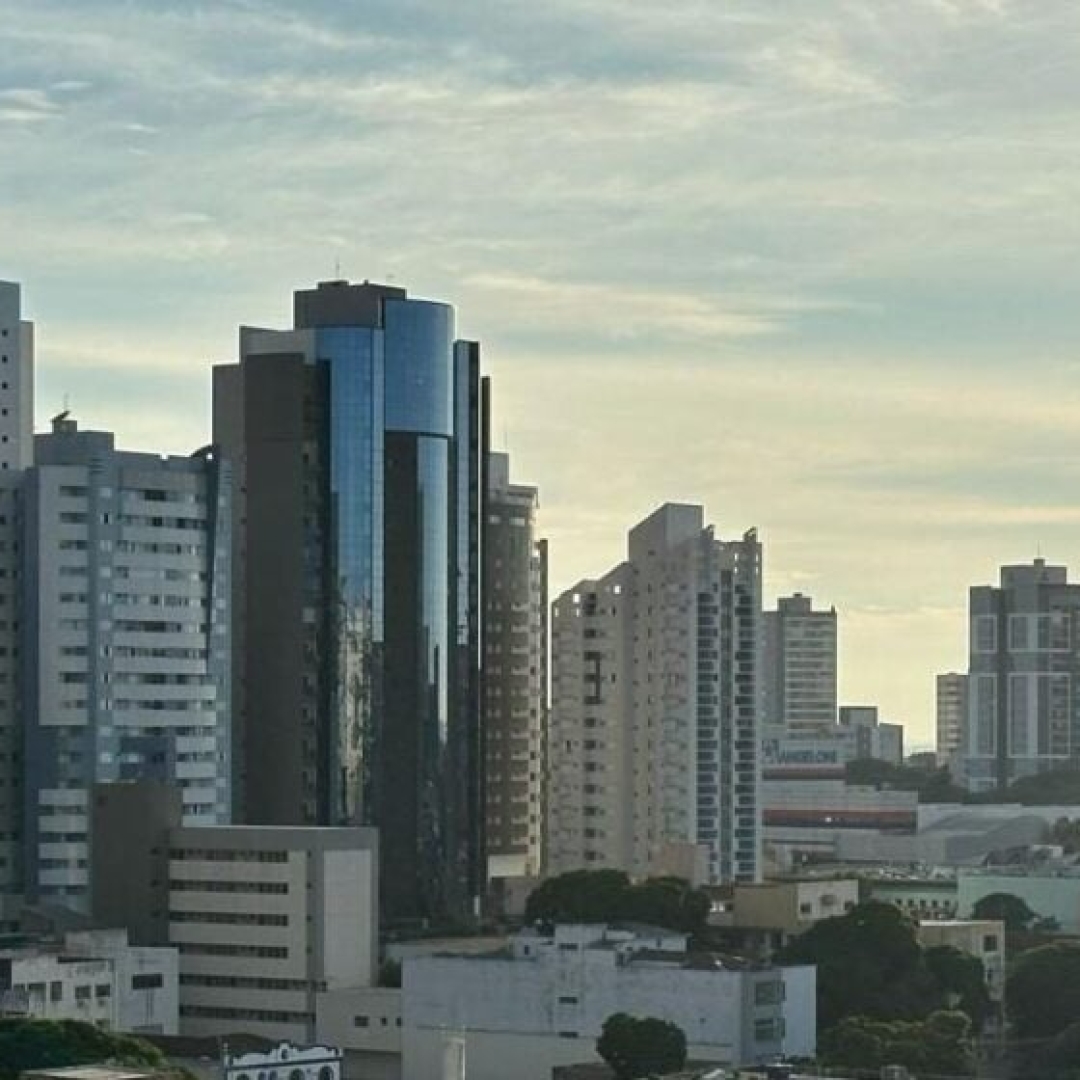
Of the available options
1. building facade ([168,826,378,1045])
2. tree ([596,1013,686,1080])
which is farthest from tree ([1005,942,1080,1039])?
building facade ([168,826,378,1045])

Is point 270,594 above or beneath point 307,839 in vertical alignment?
above

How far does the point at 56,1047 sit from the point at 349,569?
26.9 metres

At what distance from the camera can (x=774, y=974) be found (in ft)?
186

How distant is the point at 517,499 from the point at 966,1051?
3406 centimetres

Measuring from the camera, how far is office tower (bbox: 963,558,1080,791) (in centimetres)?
13412

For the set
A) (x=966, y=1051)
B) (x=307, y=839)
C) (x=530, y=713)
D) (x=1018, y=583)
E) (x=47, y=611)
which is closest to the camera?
(x=966, y=1051)

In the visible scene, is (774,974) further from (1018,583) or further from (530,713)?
(1018,583)

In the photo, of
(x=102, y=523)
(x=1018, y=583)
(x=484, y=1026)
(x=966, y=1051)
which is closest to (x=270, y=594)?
(x=102, y=523)

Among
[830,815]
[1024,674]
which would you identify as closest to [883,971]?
[830,815]

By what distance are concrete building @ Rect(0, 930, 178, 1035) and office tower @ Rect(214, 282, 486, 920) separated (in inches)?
508

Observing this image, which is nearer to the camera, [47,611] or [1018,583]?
[47,611]

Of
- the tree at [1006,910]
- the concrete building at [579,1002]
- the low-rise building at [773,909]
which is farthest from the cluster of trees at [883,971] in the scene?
the tree at [1006,910]

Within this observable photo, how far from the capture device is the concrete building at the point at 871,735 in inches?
5994

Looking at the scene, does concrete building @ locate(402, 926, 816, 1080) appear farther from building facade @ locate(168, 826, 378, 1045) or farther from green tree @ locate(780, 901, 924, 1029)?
green tree @ locate(780, 901, 924, 1029)
